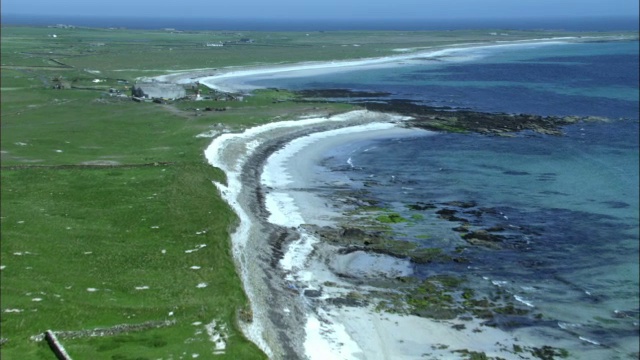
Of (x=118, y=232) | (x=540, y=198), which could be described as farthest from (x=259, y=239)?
(x=540, y=198)

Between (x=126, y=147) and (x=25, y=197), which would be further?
(x=126, y=147)

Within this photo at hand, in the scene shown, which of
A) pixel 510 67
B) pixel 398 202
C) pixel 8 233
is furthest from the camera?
pixel 510 67

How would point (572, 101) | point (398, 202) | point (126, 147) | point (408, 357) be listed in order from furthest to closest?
point (572, 101), point (126, 147), point (398, 202), point (408, 357)

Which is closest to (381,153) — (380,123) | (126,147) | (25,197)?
(380,123)

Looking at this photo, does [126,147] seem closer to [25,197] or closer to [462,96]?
[25,197]

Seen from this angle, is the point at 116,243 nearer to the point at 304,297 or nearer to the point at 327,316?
the point at 304,297
